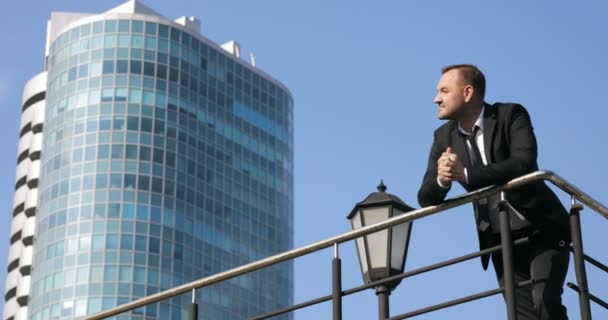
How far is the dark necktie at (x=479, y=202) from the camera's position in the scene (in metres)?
A: 7.24

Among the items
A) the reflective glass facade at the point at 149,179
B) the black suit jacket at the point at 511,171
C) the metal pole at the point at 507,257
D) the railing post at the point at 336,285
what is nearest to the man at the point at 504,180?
the black suit jacket at the point at 511,171

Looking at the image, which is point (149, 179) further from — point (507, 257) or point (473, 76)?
point (507, 257)

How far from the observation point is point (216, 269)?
4641 inches

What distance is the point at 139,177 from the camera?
114 m

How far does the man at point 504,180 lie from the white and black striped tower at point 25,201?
109716 mm

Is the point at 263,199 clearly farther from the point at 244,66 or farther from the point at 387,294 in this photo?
the point at 387,294

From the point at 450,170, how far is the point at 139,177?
108m

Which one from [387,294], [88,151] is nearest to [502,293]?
[387,294]

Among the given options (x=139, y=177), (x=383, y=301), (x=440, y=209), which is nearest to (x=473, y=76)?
(x=440, y=209)

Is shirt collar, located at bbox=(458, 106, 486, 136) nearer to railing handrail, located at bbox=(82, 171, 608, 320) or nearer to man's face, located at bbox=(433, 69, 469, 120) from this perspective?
man's face, located at bbox=(433, 69, 469, 120)

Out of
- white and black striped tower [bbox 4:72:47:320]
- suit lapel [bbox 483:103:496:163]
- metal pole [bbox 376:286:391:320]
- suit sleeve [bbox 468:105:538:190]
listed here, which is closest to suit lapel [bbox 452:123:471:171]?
suit lapel [bbox 483:103:496:163]

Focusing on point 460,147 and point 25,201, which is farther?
point 25,201

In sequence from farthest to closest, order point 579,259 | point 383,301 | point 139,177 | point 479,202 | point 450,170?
point 139,177
point 383,301
point 479,202
point 450,170
point 579,259

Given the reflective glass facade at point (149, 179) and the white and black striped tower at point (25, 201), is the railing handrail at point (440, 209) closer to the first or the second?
the reflective glass facade at point (149, 179)
